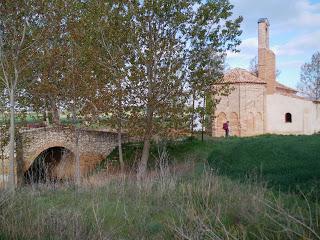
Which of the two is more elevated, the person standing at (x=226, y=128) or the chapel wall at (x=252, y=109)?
the chapel wall at (x=252, y=109)

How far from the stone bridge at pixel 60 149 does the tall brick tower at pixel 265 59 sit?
15633 mm

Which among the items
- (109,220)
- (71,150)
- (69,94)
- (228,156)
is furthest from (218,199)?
(71,150)

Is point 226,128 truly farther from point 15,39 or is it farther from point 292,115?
point 15,39

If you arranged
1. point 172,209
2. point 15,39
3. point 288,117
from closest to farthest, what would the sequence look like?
point 172,209, point 15,39, point 288,117

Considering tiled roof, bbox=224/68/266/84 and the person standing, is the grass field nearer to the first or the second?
the person standing

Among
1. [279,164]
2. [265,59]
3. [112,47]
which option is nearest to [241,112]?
[265,59]

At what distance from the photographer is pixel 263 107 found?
3516 centimetres

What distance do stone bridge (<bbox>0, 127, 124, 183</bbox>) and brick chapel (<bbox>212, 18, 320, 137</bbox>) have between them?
1008 cm

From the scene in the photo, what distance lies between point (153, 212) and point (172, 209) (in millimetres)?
359

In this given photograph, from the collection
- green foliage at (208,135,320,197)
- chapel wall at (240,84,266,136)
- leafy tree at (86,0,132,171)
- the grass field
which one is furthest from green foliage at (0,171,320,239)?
chapel wall at (240,84,266,136)

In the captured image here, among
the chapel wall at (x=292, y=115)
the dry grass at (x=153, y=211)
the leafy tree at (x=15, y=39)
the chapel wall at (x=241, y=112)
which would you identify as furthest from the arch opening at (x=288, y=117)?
the dry grass at (x=153, y=211)

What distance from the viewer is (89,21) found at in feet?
52.8

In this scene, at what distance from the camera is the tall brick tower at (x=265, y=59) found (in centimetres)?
3691

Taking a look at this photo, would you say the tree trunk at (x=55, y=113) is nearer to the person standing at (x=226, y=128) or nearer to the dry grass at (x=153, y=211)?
the dry grass at (x=153, y=211)
